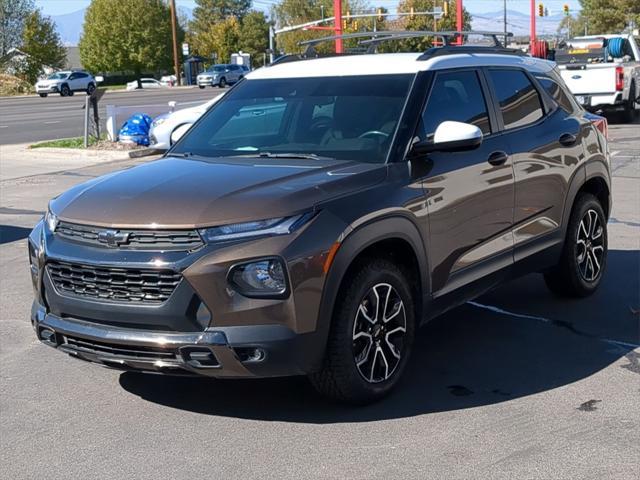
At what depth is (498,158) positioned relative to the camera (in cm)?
591

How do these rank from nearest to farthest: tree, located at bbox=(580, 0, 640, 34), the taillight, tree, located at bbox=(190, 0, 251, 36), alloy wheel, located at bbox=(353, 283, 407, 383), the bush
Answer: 1. alloy wheel, located at bbox=(353, 283, 407, 383)
2. the taillight
3. the bush
4. tree, located at bbox=(580, 0, 640, 34)
5. tree, located at bbox=(190, 0, 251, 36)

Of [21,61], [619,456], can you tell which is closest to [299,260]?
[619,456]

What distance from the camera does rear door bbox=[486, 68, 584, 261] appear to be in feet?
20.3

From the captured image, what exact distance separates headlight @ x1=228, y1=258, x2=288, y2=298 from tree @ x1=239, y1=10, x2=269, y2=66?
359 feet

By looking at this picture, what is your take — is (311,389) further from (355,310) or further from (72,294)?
(72,294)

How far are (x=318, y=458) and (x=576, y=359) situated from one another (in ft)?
7.07

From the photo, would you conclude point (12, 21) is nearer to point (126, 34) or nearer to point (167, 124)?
point (126, 34)

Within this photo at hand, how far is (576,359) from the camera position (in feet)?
19.0

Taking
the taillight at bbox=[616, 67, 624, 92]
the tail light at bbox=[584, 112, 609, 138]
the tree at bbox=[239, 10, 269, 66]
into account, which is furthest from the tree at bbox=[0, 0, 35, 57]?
the tail light at bbox=[584, 112, 609, 138]

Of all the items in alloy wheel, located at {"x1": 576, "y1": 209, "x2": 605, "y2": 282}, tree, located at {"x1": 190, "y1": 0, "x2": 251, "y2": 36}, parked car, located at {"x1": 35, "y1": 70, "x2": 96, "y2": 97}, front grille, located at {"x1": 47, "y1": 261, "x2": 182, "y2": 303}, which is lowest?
alloy wheel, located at {"x1": 576, "y1": 209, "x2": 605, "y2": 282}

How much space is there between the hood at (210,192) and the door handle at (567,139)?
207 cm

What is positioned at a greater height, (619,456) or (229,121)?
(229,121)

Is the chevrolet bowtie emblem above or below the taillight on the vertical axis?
below

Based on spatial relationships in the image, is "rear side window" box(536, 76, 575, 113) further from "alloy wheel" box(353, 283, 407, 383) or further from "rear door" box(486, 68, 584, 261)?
"alloy wheel" box(353, 283, 407, 383)
